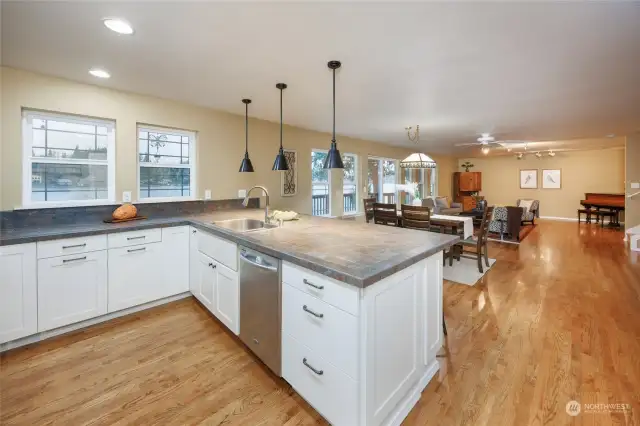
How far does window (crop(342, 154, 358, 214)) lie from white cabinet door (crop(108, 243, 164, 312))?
3.78 metres

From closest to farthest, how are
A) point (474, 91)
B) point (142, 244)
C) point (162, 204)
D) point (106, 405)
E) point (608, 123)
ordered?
point (106, 405)
point (142, 244)
point (474, 91)
point (162, 204)
point (608, 123)

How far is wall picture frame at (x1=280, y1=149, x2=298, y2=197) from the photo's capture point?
455 cm

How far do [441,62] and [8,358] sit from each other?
4018 mm

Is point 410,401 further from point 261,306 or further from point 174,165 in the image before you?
point 174,165

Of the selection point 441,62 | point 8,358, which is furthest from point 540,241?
point 8,358

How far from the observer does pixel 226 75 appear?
2.59 meters

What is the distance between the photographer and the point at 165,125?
10.9 ft

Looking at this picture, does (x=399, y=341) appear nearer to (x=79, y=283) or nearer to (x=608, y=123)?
(x=79, y=283)

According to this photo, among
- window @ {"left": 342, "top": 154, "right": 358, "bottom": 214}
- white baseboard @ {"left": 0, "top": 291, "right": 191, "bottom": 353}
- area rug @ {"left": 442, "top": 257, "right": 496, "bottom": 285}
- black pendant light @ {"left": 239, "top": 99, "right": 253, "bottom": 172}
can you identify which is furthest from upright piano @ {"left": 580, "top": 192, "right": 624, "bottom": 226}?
white baseboard @ {"left": 0, "top": 291, "right": 191, "bottom": 353}

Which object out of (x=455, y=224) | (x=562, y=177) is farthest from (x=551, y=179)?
(x=455, y=224)

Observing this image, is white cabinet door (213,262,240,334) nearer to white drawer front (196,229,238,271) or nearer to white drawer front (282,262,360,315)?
white drawer front (196,229,238,271)

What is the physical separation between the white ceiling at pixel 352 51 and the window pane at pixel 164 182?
888mm

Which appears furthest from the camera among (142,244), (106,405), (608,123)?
(608,123)

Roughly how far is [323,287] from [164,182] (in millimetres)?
2913
